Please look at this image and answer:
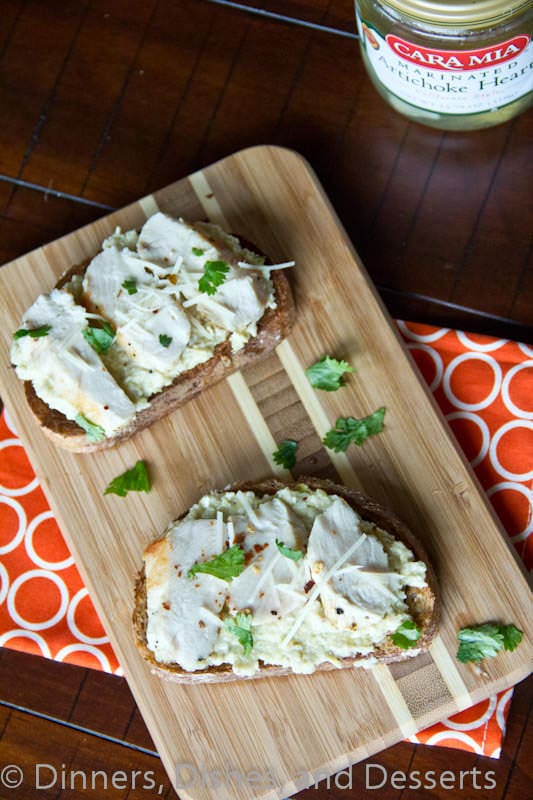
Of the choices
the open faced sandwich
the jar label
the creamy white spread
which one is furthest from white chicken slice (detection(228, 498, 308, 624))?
the jar label

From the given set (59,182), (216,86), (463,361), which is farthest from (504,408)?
(59,182)

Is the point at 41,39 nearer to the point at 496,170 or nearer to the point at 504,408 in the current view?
the point at 496,170

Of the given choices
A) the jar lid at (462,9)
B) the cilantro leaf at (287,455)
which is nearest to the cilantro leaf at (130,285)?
the cilantro leaf at (287,455)

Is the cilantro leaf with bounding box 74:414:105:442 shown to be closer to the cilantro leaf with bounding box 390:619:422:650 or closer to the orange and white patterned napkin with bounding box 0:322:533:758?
the orange and white patterned napkin with bounding box 0:322:533:758

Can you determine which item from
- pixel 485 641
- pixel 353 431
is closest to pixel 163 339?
pixel 353 431

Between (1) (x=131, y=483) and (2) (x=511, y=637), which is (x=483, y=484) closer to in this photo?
(2) (x=511, y=637)
